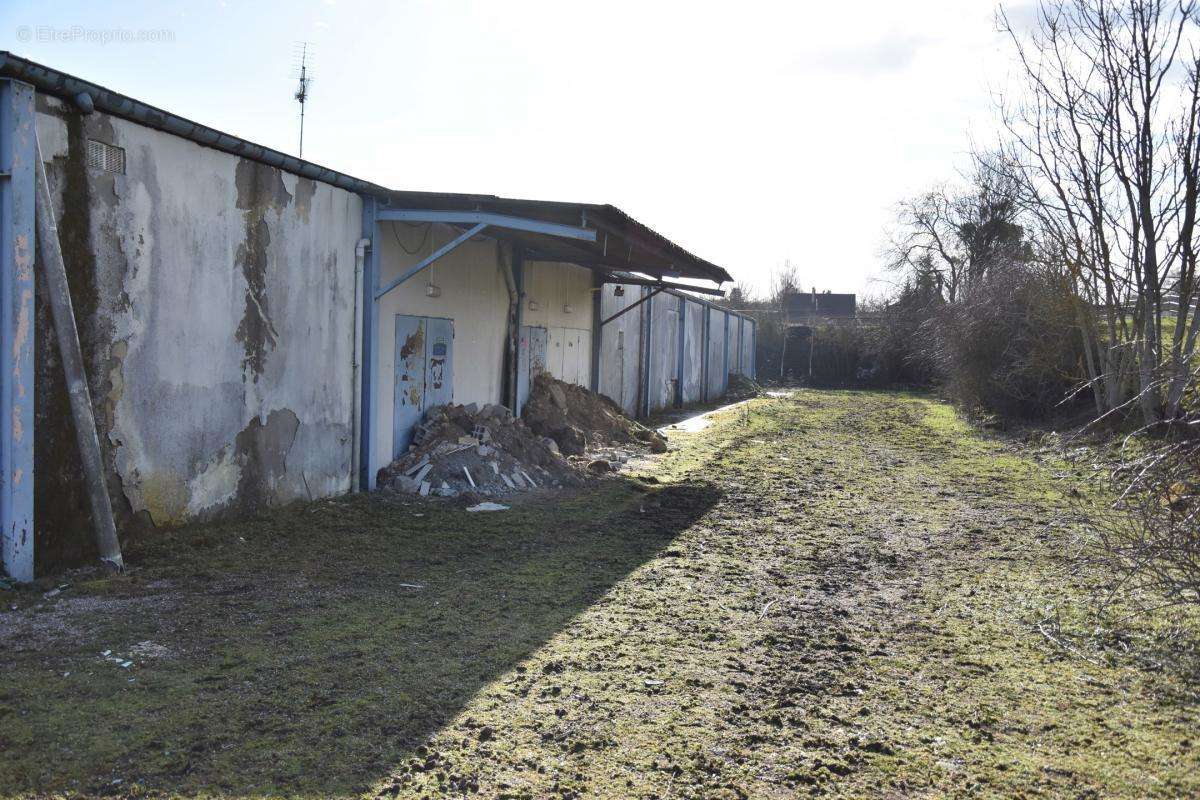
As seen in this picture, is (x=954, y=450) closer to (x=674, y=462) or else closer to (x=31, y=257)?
(x=674, y=462)

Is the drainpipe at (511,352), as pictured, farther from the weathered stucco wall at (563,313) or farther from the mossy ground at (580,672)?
the mossy ground at (580,672)

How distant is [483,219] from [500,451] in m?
2.80

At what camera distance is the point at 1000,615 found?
5.45m

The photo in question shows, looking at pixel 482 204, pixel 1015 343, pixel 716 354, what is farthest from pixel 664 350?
pixel 482 204

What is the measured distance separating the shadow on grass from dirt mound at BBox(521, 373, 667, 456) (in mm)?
4601

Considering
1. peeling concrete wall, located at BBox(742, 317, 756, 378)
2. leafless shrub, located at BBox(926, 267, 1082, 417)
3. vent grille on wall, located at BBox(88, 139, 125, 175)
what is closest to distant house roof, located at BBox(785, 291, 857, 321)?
peeling concrete wall, located at BBox(742, 317, 756, 378)

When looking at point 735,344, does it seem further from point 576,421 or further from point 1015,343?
point 576,421

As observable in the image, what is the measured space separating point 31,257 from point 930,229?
42790 mm

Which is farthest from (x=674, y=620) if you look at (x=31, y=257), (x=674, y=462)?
(x=674, y=462)

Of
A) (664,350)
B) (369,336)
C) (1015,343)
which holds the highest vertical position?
(1015,343)

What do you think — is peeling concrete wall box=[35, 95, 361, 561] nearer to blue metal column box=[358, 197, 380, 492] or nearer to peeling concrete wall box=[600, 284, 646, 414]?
blue metal column box=[358, 197, 380, 492]

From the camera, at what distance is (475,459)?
10000 mm

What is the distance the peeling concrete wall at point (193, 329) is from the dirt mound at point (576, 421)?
13.6 ft

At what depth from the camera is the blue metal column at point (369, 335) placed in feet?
30.1
